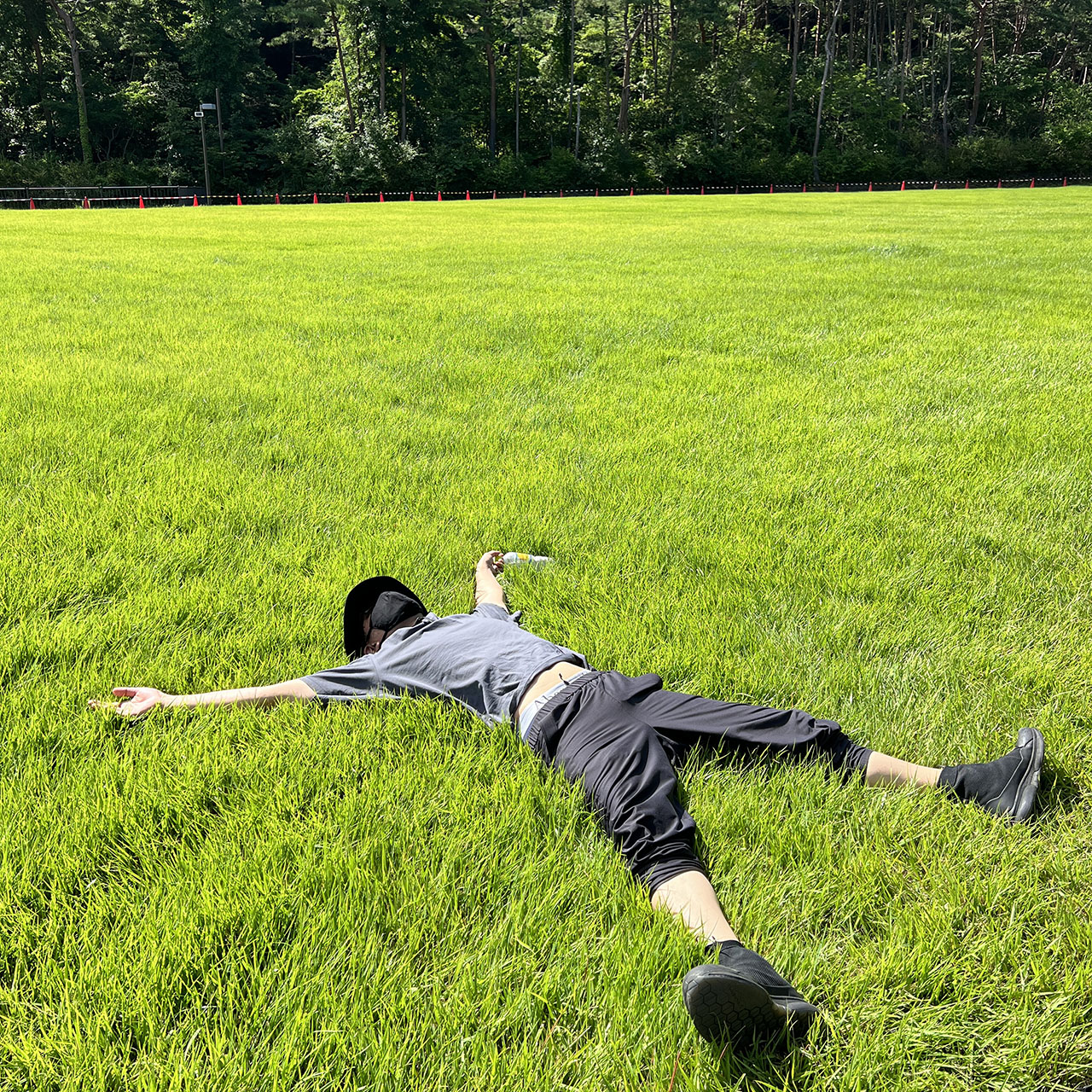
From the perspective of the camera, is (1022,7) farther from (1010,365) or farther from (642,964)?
(642,964)

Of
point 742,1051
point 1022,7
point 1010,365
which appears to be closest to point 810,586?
point 742,1051

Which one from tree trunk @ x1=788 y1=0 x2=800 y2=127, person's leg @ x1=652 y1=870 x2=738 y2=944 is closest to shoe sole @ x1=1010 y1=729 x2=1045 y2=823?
person's leg @ x1=652 y1=870 x2=738 y2=944

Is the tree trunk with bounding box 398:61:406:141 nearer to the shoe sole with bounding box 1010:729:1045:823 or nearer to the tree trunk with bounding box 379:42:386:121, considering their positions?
the tree trunk with bounding box 379:42:386:121

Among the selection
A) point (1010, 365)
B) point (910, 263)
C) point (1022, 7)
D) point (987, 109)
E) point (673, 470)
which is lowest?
point (673, 470)

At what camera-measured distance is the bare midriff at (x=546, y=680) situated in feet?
7.96

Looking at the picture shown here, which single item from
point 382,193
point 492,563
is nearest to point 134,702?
point 492,563

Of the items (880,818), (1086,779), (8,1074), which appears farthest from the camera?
(1086,779)

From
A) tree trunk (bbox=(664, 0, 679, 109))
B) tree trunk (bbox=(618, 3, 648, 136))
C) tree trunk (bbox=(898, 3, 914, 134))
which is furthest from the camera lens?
tree trunk (bbox=(898, 3, 914, 134))

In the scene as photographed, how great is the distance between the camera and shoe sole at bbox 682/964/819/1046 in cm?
145

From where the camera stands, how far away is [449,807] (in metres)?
2.11

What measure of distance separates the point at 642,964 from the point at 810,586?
6.69 ft

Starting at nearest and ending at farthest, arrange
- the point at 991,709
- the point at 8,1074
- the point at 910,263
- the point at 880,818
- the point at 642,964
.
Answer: the point at 8,1074 → the point at 642,964 → the point at 880,818 → the point at 991,709 → the point at 910,263

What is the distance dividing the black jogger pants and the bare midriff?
0.08m

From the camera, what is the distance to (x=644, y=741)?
7.07ft
